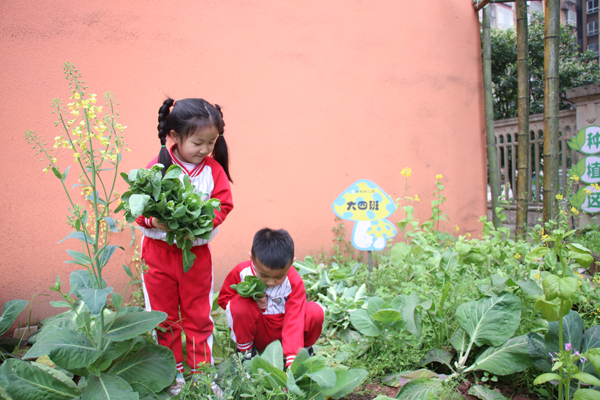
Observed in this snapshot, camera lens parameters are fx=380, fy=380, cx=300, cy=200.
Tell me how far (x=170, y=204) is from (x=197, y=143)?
42 cm

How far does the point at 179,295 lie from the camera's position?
1990mm

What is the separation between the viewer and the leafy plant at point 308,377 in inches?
64.1

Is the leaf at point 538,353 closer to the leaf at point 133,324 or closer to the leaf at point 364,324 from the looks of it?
the leaf at point 364,324

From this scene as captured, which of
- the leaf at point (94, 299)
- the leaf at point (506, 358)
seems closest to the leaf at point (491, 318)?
the leaf at point (506, 358)

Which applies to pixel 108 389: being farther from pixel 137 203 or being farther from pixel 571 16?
pixel 571 16

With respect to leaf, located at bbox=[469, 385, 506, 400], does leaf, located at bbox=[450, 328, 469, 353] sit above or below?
above

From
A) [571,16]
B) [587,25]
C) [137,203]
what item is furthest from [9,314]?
[587,25]

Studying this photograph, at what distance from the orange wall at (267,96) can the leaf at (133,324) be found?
1459mm

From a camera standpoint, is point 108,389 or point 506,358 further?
point 506,358

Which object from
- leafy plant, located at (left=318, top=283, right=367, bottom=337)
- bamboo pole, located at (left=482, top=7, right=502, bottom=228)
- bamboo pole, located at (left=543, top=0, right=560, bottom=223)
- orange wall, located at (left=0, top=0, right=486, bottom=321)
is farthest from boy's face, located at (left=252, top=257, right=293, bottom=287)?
bamboo pole, located at (left=482, top=7, right=502, bottom=228)

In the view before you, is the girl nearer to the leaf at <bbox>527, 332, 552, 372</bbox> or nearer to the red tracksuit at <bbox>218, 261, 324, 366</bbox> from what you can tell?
the red tracksuit at <bbox>218, 261, 324, 366</bbox>

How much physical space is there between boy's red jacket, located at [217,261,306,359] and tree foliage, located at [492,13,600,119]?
10.7 meters

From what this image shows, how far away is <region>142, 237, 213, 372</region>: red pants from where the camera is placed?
6.31 feet

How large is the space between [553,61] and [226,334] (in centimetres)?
379
